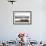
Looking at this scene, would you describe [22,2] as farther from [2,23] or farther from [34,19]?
[2,23]

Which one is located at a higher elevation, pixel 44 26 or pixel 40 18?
pixel 40 18

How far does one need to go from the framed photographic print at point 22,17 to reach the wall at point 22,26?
0.41 ft

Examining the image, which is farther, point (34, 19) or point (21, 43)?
point (34, 19)

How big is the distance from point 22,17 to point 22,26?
0.38 meters

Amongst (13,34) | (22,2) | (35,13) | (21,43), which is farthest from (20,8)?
(21,43)

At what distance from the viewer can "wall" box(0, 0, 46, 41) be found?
5.50 m

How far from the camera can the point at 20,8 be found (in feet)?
18.1

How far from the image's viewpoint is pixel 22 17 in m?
5.51

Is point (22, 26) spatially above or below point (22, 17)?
below

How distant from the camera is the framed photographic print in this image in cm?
551

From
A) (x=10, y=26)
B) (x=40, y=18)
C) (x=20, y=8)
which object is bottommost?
(x=10, y=26)

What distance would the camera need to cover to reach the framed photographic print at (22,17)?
5.51 meters

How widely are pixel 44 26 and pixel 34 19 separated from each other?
1.71ft

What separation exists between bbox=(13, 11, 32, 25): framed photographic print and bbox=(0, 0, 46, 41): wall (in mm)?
126
